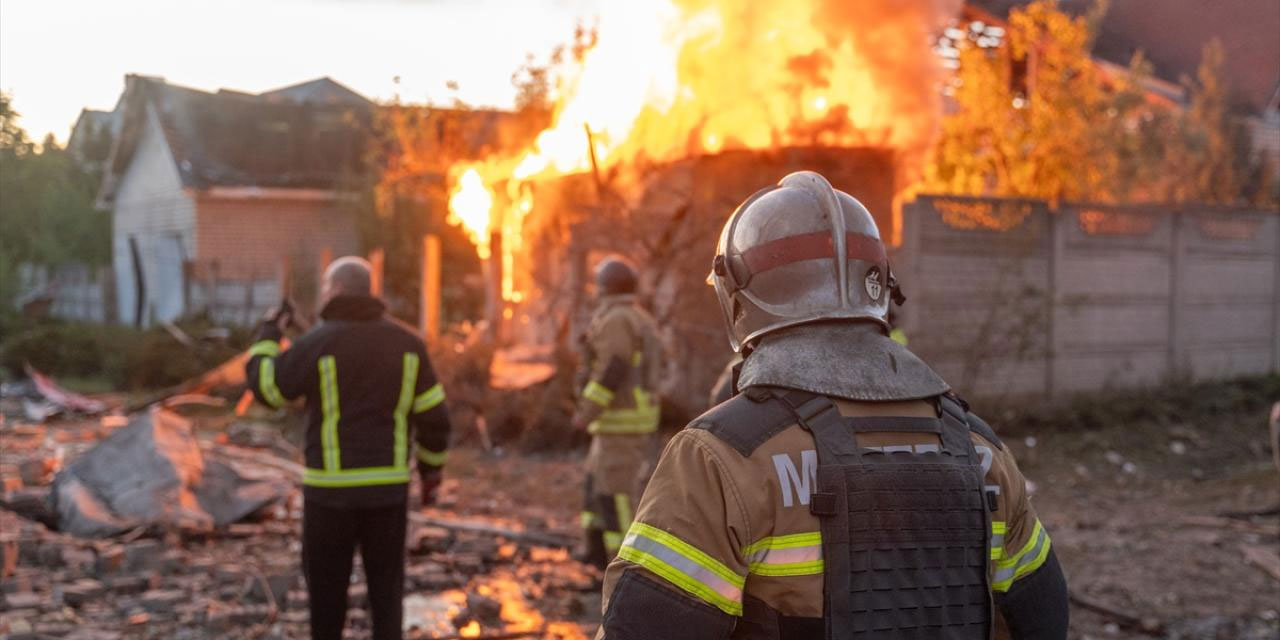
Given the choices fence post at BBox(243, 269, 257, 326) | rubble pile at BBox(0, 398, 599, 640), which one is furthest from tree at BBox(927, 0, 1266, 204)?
fence post at BBox(243, 269, 257, 326)

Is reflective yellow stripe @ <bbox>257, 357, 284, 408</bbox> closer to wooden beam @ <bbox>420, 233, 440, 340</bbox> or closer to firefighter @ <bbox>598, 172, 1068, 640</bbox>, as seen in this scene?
firefighter @ <bbox>598, 172, 1068, 640</bbox>

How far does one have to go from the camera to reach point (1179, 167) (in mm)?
16266

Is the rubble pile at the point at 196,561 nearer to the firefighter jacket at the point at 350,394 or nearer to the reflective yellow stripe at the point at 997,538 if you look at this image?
the firefighter jacket at the point at 350,394

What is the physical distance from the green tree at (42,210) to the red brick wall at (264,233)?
240 cm

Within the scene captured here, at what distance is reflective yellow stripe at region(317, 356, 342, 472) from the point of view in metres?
5.07

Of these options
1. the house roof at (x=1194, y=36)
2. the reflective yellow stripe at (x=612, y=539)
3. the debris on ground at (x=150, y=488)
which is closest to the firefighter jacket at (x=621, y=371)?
the reflective yellow stripe at (x=612, y=539)

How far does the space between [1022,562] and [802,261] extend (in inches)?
30.8

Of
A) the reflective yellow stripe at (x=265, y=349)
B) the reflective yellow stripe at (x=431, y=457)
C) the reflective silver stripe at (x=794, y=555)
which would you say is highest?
the reflective yellow stripe at (x=265, y=349)

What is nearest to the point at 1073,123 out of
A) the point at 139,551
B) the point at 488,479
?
the point at 488,479

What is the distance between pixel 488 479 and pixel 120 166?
17.6 m

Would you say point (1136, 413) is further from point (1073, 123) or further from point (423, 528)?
point (423, 528)

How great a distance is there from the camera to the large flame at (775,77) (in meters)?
10.6

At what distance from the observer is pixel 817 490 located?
206 cm

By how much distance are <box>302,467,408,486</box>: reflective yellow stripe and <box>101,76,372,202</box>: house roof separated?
17074 millimetres
